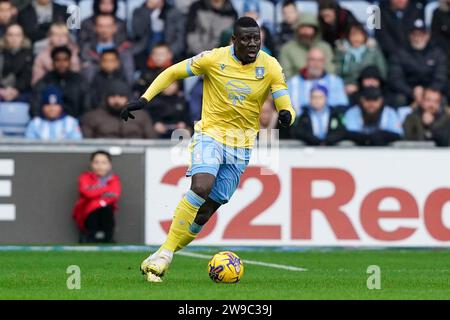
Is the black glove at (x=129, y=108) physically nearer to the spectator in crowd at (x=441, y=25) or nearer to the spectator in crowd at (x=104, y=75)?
the spectator in crowd at (x=104, y=75)

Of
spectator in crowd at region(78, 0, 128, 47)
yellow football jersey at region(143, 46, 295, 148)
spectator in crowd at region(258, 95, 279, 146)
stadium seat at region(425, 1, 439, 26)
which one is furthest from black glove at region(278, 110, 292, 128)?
stadium seat at region(425, 1, 439, 26)

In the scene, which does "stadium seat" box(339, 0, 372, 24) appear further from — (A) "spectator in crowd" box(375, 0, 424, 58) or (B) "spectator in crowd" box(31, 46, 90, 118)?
(B) "spectator in crowd" box(31, 46, 90, 118)

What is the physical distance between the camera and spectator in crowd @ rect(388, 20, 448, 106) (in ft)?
62.8

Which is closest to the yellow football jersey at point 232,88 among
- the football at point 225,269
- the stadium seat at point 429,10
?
the football at point 225,269

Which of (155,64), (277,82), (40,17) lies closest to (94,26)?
(40,17)

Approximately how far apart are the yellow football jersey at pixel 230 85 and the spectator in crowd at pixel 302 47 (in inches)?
282

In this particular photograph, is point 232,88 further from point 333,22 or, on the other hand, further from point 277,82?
point 333,22

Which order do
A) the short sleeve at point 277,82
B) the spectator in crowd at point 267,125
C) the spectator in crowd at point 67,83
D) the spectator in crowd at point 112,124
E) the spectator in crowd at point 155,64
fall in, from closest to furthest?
the short sleeve at point 277,82 < the spectator in crowd at point 267,125 < the spectator in crowd at point 112,124 < the spectator in crowd at point 67,83 < the spectator in crowd at point 155,64

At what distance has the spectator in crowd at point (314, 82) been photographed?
18.4 meters

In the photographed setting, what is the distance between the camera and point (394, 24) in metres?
19.5

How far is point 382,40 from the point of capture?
19609mm

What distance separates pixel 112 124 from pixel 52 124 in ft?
2.69
